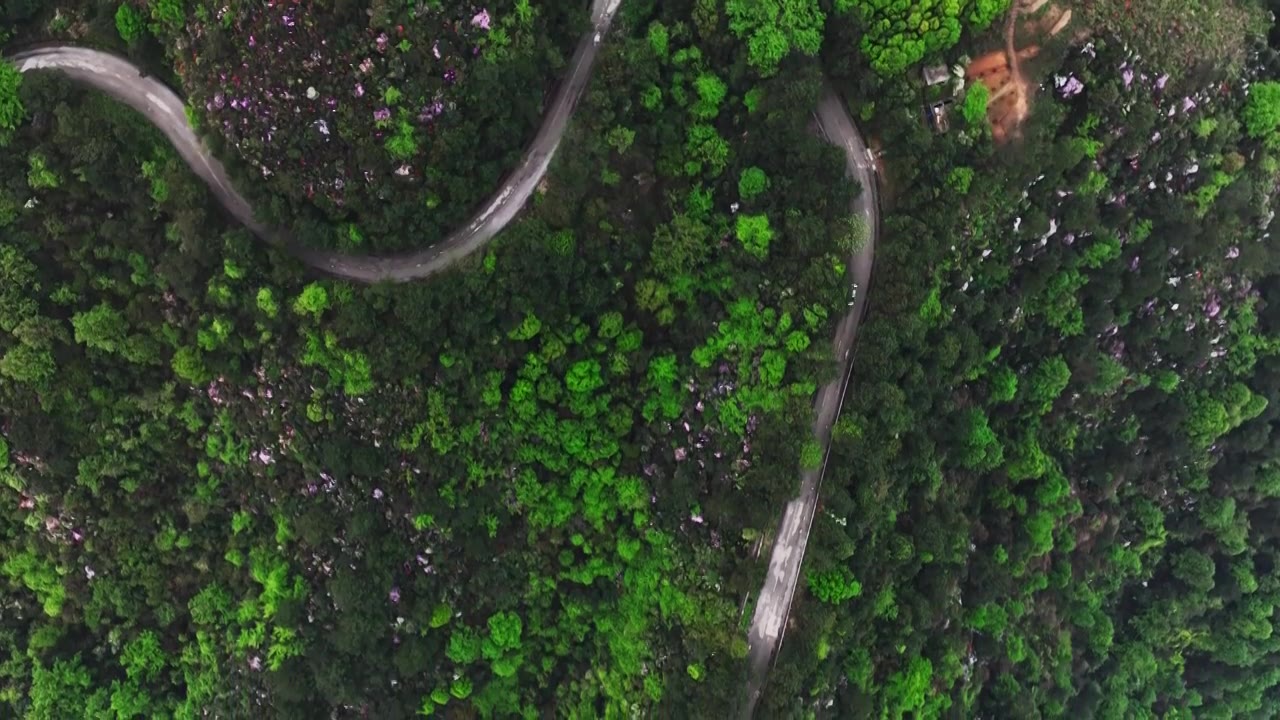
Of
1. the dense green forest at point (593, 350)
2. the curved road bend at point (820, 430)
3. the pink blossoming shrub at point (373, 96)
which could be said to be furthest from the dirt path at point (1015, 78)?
the pink blossoming shrub at point (373, 96)

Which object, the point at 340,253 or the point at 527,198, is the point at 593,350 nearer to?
the point at 527,198

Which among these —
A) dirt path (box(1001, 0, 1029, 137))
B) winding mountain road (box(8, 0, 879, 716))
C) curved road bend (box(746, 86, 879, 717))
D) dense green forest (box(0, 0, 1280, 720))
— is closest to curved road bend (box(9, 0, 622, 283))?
winding mountain road (box(8, 0, 879, 716))

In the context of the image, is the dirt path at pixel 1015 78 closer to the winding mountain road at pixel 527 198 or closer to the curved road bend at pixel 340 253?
the winding mountain road at pixel 527 198

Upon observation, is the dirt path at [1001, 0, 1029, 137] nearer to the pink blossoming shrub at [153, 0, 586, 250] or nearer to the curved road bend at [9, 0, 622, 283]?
the curved road bend at [9, 0, 622, 283]

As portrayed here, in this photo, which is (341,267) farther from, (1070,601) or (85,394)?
(1070,601)

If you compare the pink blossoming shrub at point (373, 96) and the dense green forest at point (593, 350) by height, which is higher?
the pink blossoming shrub at point (373, 96)

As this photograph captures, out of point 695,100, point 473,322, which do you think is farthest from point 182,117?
point 695,100

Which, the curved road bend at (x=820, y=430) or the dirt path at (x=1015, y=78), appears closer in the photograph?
the dirt path at (x=1015, y=78)
